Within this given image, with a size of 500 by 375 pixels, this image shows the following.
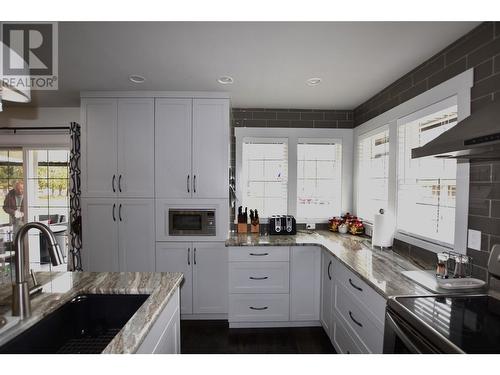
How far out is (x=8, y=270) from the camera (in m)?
1.72

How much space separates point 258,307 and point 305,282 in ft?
1.75

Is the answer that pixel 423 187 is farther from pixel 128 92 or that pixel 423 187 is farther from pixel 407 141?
pixel 128 92

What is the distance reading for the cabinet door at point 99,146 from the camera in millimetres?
2584

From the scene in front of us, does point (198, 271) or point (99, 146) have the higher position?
point (99, 146)

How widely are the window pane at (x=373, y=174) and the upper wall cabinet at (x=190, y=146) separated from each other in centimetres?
159

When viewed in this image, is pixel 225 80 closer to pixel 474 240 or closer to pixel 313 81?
pixel 313 81

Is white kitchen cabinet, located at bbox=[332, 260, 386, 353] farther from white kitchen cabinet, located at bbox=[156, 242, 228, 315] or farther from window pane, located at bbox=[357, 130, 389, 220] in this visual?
white kitchen cabinet, located at bbox=[156, 242, 228, 315]

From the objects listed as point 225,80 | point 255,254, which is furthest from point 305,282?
point 225,80

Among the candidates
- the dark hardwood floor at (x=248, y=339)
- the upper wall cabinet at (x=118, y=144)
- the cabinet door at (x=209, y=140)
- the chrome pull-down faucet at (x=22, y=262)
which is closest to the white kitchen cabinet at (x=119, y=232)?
the upper wall cabinet at (x=118, y=144)

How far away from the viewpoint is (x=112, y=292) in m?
1.27

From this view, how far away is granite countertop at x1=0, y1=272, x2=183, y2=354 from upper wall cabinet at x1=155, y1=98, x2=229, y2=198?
4.11ft

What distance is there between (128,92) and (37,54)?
2.83 feet
